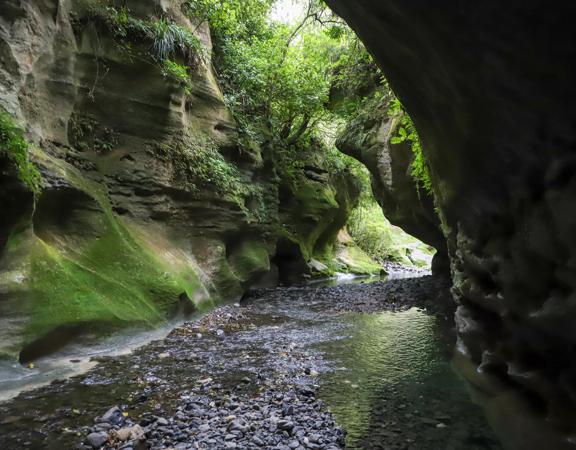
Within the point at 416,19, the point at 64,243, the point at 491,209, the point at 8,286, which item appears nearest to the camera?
the point at 416,19

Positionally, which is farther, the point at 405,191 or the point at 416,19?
the point at 405,191

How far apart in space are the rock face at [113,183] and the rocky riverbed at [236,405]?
1.26 m

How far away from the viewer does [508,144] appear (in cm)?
331

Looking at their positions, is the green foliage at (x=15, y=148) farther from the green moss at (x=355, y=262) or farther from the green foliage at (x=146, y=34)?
the green moss at (x=355, y=262)

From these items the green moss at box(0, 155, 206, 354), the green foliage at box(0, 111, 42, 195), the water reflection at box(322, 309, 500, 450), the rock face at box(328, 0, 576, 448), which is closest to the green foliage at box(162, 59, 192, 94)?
the green moss at box(0, 155, 206, 354)

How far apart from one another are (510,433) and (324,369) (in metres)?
2.61

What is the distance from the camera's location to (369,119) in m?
13.1

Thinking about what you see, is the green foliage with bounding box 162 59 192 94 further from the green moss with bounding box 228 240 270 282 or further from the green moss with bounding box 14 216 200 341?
the green moss with bounding box 228 240 270 282

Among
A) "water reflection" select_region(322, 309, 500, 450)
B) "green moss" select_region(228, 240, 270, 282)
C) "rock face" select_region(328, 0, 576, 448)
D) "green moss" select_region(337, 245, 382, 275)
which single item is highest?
"rock face" select_region(328, 0, 576, 448)

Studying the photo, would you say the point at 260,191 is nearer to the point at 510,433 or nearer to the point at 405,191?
the point at 405,191

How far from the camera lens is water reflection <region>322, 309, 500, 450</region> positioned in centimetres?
385

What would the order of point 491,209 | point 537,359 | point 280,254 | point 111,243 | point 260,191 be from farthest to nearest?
point 280,254 → point 260,191 → point 111,243 → point 491,209 → point 537,359

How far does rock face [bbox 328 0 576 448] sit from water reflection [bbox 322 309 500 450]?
2.18 feet

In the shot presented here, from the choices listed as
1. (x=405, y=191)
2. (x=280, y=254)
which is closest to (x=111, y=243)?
(x=405, y=191)
